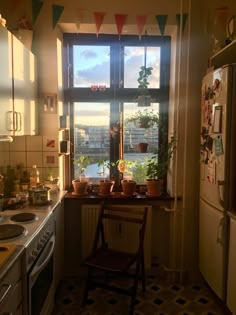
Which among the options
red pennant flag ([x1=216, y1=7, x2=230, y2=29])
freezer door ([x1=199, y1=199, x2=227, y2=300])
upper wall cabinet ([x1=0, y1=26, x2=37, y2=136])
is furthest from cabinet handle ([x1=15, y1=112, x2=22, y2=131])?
red pennant flag ([x1=216, y1=7, x2=230, y2=29])

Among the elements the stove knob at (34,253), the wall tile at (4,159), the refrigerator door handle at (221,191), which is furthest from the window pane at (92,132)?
the stove knob at (34,253)

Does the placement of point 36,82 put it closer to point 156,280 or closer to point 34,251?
point 34,251

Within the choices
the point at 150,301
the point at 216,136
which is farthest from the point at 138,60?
the point at 150,301

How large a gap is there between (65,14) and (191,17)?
1.10m

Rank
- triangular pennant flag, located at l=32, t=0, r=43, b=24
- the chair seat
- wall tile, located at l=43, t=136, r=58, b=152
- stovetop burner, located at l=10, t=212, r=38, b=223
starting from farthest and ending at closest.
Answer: wall tile, located at l=43, t=136, r=58, b=152, triangular pennant flag, located at l=32, t=0, r=43, b=24, the chair seat, stovetop burner, located at l=10, t=212, r=38, b=223

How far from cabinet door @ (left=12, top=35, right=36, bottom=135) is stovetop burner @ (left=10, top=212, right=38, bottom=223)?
55 centimetres

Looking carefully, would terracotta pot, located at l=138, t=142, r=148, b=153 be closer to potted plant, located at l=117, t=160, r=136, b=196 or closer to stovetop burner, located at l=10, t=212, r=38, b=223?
potted plant, located at l=117, t=160, r=136, b=196

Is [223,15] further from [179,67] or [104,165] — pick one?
[104,165]

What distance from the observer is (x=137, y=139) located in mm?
2887

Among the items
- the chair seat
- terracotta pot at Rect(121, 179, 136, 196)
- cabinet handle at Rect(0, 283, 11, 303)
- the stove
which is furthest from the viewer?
terracotta pot at Rect(121, 179, 136, 196)

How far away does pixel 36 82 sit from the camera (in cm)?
249

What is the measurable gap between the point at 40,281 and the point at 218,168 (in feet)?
Answer: 4.62

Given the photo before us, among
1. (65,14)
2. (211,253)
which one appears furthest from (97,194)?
(65,14)

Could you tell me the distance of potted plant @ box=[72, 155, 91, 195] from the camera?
2697 millimetres
